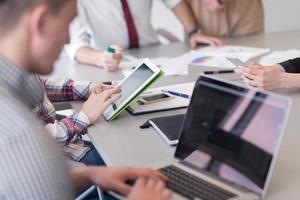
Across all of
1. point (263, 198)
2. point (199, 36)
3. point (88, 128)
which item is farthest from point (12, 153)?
point (199, 36)

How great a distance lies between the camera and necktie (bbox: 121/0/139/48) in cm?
220

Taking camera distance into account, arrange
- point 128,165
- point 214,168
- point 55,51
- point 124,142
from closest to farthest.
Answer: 1. point 55,51
2. point 214,168
3. point 128,165
4. point 124,142

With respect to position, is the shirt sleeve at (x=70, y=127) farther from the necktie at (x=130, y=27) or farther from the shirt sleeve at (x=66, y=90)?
the necktie at (x=130, y=27)

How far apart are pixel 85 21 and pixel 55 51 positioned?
53.5 inches

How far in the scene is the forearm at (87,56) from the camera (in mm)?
1981

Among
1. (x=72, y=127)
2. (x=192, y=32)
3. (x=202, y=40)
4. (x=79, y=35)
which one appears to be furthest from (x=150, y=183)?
(x=192, y=32)

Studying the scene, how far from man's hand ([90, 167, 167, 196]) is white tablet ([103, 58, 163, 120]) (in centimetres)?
36

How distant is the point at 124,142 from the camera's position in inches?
48.1

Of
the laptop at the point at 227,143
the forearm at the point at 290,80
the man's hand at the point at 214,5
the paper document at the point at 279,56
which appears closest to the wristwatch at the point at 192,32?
the man's hand at the point at 214,5

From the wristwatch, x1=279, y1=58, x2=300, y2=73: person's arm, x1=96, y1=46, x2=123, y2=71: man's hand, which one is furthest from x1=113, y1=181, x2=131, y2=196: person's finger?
the wristwatch

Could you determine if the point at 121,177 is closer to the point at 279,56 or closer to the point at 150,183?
the point at 150,183

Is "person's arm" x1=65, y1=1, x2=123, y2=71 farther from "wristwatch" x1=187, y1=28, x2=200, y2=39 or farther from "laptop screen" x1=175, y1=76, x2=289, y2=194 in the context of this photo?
"laptop screen" x1=175, y1=76, x2=289, y2=194

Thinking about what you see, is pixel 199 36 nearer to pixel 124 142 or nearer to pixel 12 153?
pixel 124 142

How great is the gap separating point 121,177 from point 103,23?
53.7 inches
